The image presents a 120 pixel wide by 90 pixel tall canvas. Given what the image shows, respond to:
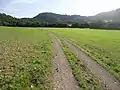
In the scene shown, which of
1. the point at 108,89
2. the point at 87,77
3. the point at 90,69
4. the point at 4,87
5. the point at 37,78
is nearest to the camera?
the point at 4,87

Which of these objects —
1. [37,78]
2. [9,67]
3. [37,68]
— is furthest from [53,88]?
[9,67]

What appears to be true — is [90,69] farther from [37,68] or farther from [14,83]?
[14,83]

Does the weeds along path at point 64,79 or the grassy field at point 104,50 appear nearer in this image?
the weeds along path at point 64,79

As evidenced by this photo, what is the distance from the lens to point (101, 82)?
1590 cm

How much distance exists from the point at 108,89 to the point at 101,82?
142 cm

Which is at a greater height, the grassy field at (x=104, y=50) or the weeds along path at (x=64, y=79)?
the weeds along path at (x=64, y=79)

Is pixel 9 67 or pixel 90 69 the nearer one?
pixel 9 67

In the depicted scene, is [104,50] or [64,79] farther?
[104,50]

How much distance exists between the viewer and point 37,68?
1852cm

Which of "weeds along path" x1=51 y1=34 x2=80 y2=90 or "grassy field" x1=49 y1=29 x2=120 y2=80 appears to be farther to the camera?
"grassy field" x1=49 y1=29 x2=120 y2=80

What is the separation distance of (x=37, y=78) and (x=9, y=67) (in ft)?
14.6

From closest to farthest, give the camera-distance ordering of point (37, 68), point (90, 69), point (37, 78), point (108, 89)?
1. point (108, 89)
2. point (37, 78)
3. point (37, 68)
4. point (90, 69)

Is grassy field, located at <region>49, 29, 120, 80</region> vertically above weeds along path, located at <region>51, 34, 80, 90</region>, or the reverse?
weeds along path, located at <region>51, 34, 80, 90</region>

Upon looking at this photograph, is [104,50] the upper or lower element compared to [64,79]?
lower
